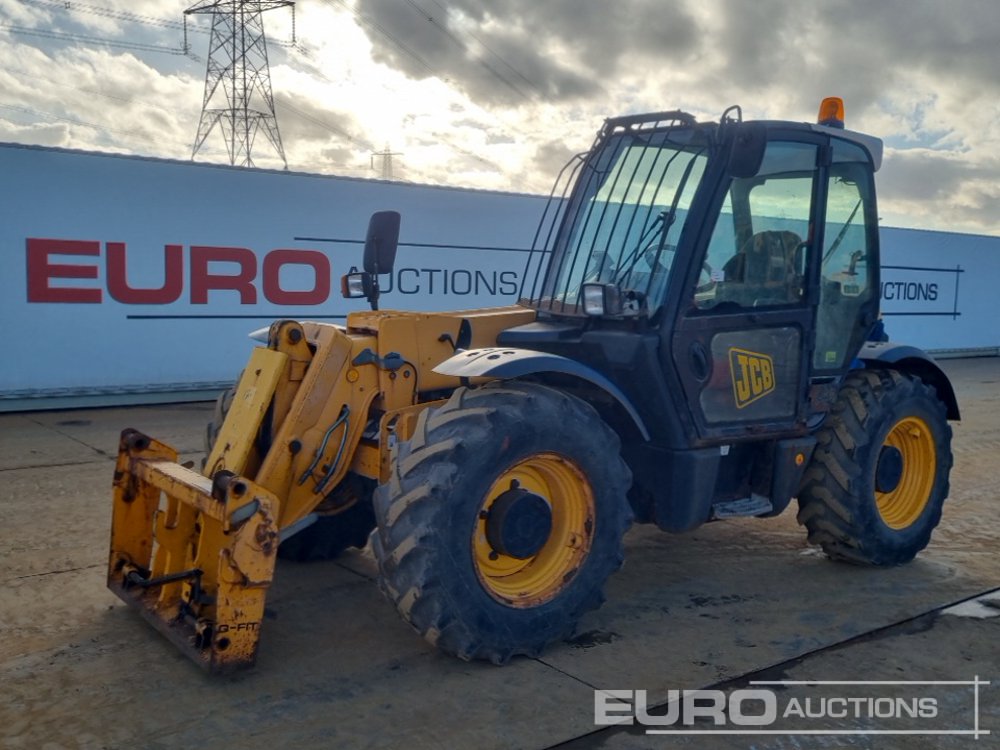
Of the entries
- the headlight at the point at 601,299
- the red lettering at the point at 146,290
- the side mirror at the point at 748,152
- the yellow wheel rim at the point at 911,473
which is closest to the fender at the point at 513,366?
the headlight at the point at 601,299

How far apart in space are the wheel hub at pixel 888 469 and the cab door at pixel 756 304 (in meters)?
0.67

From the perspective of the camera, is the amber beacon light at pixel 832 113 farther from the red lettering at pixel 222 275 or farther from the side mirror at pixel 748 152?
the red lettering at pixel 222 275

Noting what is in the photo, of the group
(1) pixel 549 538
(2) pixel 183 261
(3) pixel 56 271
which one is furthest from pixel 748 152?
(3) pixel 56 271

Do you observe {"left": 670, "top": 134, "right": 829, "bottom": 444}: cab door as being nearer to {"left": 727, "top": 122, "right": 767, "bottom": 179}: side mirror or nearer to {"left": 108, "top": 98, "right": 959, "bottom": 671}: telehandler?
{"left": 108, "top": 98, "right": 959, "bottom": 671}: telehandler

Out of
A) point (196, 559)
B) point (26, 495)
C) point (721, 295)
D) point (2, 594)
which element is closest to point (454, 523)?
point (196, 559)

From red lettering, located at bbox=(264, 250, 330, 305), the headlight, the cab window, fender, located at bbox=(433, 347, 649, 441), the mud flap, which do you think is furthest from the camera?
red lettering, located at bbox=(264, 250, 330, 305)

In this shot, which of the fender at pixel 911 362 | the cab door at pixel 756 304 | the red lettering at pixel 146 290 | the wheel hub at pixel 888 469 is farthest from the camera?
the red lettering at pixel 146 290

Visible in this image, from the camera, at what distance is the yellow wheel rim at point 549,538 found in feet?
13.3

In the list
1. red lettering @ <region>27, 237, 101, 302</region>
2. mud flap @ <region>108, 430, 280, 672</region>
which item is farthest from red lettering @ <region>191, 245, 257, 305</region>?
mud flap @ <region>108, 430, 280, 672</region>

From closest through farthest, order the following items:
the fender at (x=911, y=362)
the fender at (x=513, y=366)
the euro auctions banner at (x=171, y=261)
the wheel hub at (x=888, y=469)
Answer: the fender at (x=513, y=366) < the wheel hub at (x=888, y=469) < the fender at (x=911, y=362) < the euro auctions banner at (x=171, y=261)

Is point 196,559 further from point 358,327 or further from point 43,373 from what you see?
point 43,373

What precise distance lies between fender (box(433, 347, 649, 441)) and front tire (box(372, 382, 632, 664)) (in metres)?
0.11

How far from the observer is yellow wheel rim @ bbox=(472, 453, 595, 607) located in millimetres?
4059

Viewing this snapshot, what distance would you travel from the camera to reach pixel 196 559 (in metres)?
3.94
